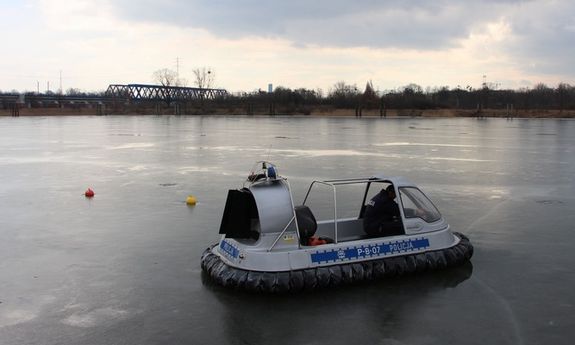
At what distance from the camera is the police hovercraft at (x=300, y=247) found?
23.0ft

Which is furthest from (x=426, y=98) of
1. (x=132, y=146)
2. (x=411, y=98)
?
(x=132, y=146)

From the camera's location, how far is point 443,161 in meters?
21.4

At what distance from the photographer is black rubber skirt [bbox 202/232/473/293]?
6.88 metres

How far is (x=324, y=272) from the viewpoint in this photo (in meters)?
7.08

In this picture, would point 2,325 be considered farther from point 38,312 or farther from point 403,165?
point 403,165

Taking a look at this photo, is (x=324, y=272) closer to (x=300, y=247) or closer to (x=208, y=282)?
(x=300, y=247)

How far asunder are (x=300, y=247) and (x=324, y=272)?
0.45 m

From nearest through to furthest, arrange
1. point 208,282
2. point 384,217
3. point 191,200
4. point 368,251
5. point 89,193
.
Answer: point 208,282 → point 368,251 → point 384,217 → point 191,200 → point 89,193

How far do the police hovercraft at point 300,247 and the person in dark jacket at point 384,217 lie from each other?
14 millimetres

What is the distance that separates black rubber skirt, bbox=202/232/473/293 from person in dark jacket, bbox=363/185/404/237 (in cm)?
48

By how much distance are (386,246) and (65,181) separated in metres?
11.2

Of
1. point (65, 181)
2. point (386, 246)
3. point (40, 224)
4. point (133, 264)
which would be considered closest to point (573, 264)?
point (386, 246)

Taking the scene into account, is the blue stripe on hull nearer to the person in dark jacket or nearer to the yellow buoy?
the person in dark jacket

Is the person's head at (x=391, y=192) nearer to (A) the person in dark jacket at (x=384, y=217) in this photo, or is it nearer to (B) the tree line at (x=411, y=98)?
(A) the person in dark jacket at (x=384, y=217)
